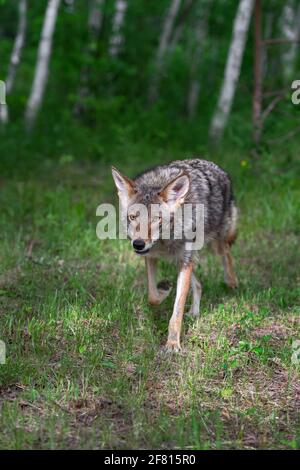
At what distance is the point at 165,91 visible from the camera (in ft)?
60.8

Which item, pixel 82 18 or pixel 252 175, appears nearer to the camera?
pixel 252 175

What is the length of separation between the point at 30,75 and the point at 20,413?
2274 cm

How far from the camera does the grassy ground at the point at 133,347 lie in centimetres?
436

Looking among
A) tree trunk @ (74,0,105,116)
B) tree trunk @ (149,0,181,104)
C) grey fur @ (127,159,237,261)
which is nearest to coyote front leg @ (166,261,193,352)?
grey fur @ (127,159,237,261)

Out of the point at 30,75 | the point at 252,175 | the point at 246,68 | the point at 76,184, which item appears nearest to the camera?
the point at 252,175

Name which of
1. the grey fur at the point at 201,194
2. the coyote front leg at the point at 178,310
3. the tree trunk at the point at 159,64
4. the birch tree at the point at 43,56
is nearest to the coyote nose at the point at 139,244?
the grey fur at the point at 201,194

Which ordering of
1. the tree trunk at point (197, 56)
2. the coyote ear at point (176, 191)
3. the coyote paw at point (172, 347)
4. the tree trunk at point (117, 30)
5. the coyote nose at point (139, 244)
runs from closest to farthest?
the coyote nose at point (139, 244), the coyote paw at point (172, 347), the coyote ear at point (176, 191), the tree trunk at point (117, 30), the tree trunk at point (197, 56)

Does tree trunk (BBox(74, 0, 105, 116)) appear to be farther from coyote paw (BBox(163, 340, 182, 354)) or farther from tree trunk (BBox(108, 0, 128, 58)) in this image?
coyote paw (BBox(163, 340, 182, 354))

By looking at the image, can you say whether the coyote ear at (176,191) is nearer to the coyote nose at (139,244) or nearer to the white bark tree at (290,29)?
the coyote nose at (139,244)

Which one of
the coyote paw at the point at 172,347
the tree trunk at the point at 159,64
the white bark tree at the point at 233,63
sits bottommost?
the coyote paw at the point at 172,347

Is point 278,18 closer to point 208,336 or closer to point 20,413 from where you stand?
point 208,336

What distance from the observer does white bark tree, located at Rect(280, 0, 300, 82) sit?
19.5 m

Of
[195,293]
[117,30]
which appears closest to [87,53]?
[117,30]

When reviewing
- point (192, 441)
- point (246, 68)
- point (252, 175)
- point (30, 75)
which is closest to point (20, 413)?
point (192, 441)
